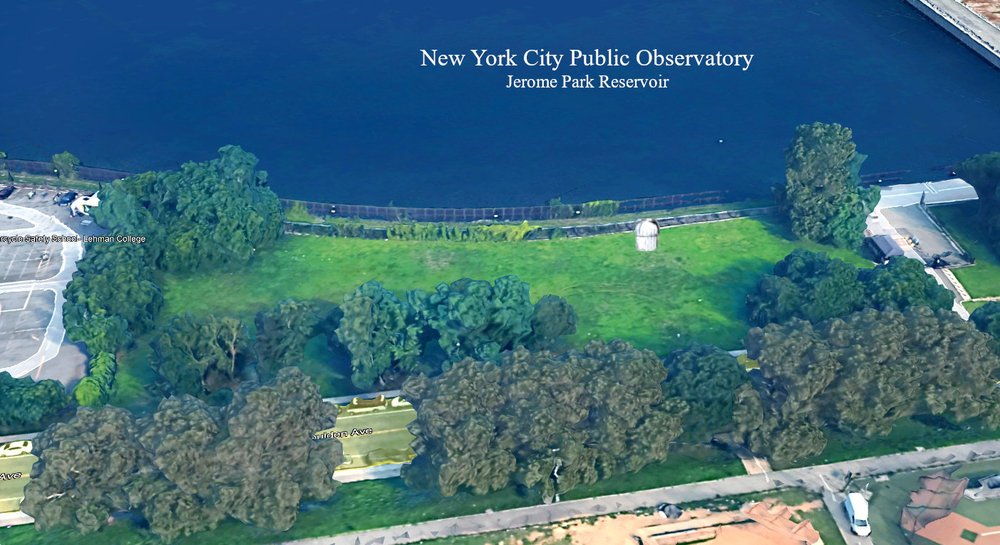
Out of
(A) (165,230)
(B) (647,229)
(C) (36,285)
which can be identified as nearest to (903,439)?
(B) (647,229)

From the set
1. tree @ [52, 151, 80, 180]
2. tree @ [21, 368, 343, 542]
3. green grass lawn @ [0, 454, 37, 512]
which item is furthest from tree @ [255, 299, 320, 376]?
tree @ [52, 151, 80, 180]

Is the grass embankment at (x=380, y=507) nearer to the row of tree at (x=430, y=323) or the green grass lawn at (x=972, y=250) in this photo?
the row of tree at (x=430, y=323)

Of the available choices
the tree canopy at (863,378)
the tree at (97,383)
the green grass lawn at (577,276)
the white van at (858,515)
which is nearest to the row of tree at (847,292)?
the green grass lawn at (577,276)

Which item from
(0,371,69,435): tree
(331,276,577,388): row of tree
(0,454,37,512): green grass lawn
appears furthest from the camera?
(331,276,577,388): row of tree

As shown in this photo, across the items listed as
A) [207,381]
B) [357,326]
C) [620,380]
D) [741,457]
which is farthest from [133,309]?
[741,457]

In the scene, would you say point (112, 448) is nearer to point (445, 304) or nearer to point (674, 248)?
point (445, 304)

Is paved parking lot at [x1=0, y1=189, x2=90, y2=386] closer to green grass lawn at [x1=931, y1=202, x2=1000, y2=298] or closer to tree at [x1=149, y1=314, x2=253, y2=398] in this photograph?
tree at [x1=149, y1=314, x2=253, y2=398]
